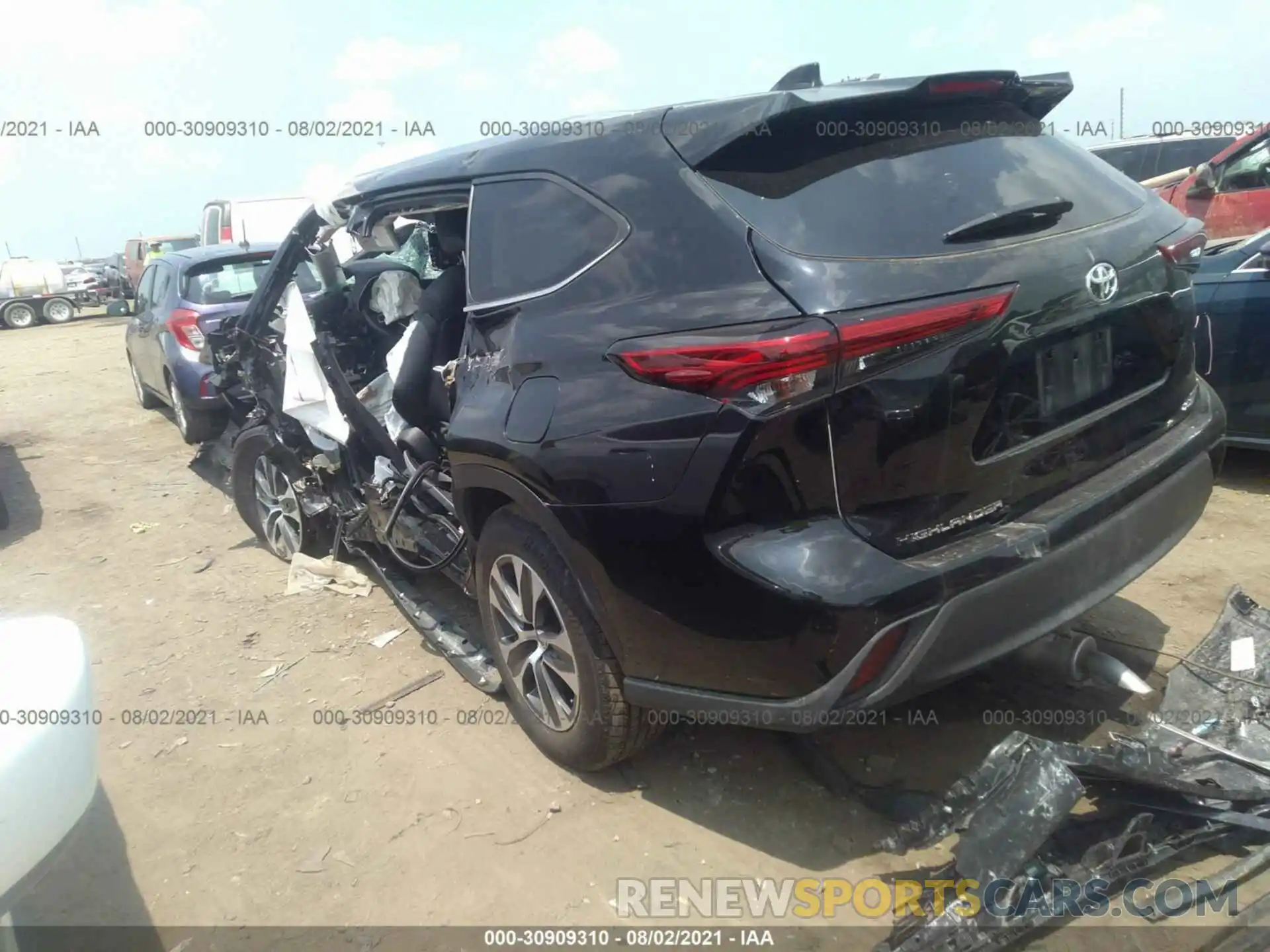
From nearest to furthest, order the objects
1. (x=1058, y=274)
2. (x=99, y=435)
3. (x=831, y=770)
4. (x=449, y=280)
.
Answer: (x=1058, y=274)
(x=831, y=770)
(x=449, y=280)
(x=99, y=435)

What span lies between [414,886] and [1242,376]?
15.0 feet

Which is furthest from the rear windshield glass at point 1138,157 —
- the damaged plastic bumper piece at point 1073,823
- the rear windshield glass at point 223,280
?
the damaged plastic bumper piece at point 1073,823

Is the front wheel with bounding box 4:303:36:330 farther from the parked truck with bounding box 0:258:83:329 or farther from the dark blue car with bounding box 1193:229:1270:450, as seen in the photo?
the dark blue car with bounding box 1193:229:1270:450

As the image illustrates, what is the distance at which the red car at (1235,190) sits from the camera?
750cm

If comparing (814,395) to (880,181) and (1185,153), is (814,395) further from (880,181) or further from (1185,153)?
(1185,153)

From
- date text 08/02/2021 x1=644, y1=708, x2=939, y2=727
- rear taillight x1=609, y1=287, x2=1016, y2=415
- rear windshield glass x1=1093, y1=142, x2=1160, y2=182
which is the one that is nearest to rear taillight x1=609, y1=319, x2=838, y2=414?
rear taillight x1=609, y1=287, x2=1016, y2=415

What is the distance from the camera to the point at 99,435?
9.28 meters

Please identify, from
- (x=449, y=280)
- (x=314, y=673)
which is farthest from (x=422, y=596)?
(x=449, y=280)

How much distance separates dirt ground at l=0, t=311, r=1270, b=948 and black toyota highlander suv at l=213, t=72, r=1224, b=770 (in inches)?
12.4

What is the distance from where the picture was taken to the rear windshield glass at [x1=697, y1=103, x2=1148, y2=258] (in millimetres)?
2301

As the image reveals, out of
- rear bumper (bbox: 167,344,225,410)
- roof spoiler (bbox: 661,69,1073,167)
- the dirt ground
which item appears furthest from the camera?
rear bumper (bbox: 167,344,225,410)

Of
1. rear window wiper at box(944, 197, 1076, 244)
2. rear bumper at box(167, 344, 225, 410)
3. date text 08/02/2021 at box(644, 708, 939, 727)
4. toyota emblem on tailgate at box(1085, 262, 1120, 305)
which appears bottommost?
date text 08/02/2021 at box(644, 708, 939, 727)

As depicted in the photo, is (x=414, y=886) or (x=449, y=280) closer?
(x=414, y=886)

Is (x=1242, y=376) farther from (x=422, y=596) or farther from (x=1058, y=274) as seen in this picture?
(x=422, y=596)
